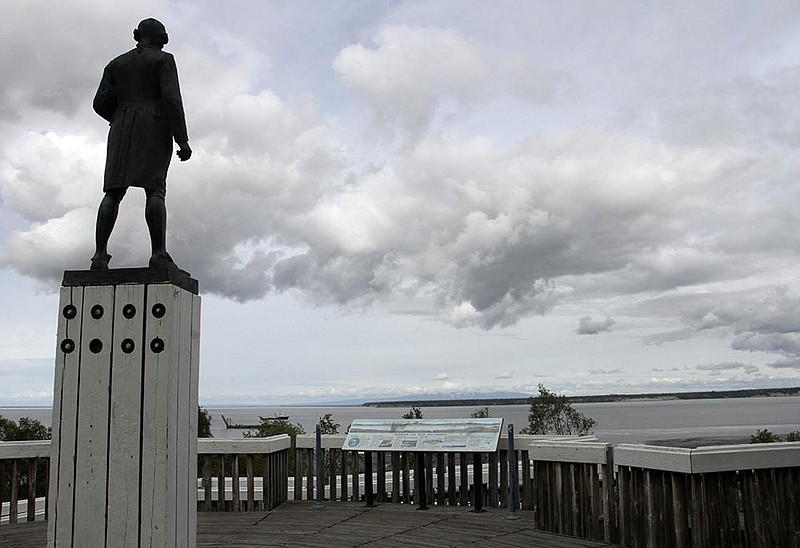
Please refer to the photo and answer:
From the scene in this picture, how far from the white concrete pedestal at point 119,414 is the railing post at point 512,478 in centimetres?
399

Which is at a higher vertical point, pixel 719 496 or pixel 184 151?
pixel 184 151

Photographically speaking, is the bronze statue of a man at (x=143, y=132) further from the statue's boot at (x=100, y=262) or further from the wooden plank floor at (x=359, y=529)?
the wooden plank floor at (x=359, y=529)

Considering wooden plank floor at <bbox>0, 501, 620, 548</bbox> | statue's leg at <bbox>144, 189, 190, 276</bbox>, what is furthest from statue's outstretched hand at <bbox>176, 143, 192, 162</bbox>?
wooden plank floor at <bbox>0, 501, 620, 548</bbox>

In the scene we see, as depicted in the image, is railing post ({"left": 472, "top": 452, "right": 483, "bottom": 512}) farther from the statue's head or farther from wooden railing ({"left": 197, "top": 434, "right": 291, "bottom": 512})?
the statue's head

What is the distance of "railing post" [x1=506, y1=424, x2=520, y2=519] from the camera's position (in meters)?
8.01

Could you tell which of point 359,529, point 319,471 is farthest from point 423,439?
point 359,529

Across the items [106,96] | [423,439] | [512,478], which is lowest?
[512,478]

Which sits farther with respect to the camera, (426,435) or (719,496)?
(426,435)

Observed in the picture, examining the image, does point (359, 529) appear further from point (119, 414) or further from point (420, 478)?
point (119, 414)

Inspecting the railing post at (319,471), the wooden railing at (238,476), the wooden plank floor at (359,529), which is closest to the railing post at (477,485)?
the wooden plank floor at (359,529)

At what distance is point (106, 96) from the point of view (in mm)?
5457

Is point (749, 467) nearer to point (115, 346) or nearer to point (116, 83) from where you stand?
point (115, 346)

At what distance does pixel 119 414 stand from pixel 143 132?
189 cm

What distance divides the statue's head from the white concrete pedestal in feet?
5.53
